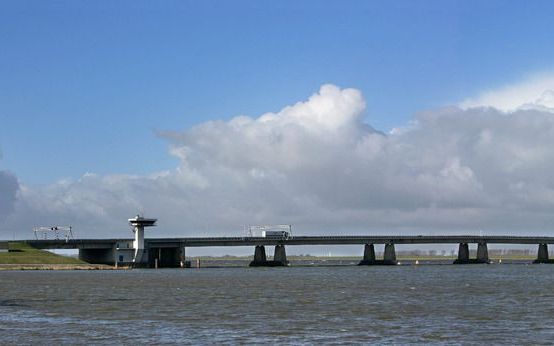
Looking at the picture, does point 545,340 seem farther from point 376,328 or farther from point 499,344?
point 376,328

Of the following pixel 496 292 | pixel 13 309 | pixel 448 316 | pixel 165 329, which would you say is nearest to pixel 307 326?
pixel 165 329

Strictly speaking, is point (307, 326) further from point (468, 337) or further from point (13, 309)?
point (13, 309)

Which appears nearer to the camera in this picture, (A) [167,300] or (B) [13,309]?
(B) [13,309]

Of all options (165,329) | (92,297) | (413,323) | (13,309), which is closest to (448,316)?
(413,323)

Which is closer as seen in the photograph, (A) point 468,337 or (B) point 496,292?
(A) point 468,337

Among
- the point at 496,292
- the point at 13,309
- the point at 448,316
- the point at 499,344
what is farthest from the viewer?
the point at 496,292

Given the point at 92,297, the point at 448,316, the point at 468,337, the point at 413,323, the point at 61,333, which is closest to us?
the point at 468,337

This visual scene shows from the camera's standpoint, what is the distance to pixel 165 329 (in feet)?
186

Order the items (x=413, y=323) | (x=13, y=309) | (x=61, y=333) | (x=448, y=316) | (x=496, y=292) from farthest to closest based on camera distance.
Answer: (x=496, y=292) → (x=13, y=309) → (x=448, y=316) → (x=413, y=323) → (x=61, y=333)

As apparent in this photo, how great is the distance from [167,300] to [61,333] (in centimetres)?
3346

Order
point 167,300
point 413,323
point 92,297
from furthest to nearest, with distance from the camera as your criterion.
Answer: point 92,297, point 167,300, point 413,323

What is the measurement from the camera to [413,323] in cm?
6003

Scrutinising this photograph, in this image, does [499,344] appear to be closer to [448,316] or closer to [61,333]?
[448,316]

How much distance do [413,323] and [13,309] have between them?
3873 cm
